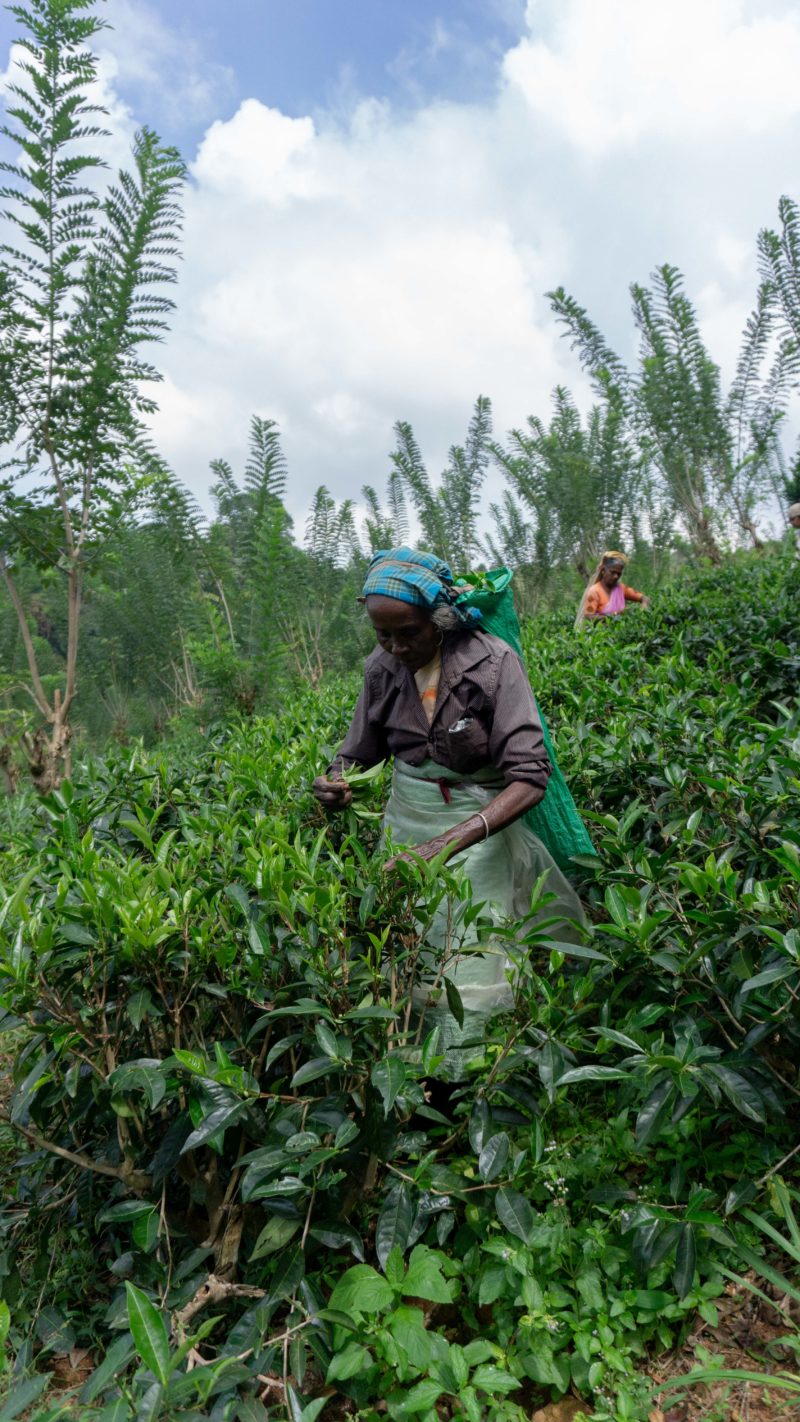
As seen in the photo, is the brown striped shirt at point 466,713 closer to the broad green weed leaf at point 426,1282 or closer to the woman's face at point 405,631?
the woman's face at point 405,631

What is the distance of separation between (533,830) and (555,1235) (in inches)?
40.4

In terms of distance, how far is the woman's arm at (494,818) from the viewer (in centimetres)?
205

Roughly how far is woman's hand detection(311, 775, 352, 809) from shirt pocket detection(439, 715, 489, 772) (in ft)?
1.01

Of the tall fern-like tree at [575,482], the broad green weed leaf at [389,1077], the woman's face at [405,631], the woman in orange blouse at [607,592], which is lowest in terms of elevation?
the broad green weed leaf at [389,1077]

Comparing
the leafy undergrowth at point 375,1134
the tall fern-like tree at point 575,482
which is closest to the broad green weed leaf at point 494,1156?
the leafy undergrowth at point 375,1134

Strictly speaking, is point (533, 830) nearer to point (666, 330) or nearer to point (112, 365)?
point (112, 365)

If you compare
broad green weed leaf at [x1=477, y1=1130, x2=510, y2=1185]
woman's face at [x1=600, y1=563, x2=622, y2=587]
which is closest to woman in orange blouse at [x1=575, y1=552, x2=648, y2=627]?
woman's face at [x1=600, y1=563, x2=622, y2=587]

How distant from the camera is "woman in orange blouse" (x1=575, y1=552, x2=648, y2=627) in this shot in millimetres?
6895

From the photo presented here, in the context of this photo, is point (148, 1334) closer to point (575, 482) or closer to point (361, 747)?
point (361, 747)

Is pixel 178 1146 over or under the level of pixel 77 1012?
under

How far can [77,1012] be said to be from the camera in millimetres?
1817

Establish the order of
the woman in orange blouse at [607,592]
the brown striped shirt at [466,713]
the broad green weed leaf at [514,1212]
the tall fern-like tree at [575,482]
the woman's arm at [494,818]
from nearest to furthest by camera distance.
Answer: the broad green weed leaf at [514,1212] < the woman's arm at [494,818] < the brown striped shirt at [466,713] < the woman in orange blouse at [607,592] < the tall fern-like tree at [575,482]

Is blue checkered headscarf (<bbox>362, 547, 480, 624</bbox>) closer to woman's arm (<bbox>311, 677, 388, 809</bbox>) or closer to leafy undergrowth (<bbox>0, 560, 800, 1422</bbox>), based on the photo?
woman's arm (<bbox>311, 677, 388, 809</bbox>)

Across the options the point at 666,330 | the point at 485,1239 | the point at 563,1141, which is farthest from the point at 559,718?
the point at 666,330
